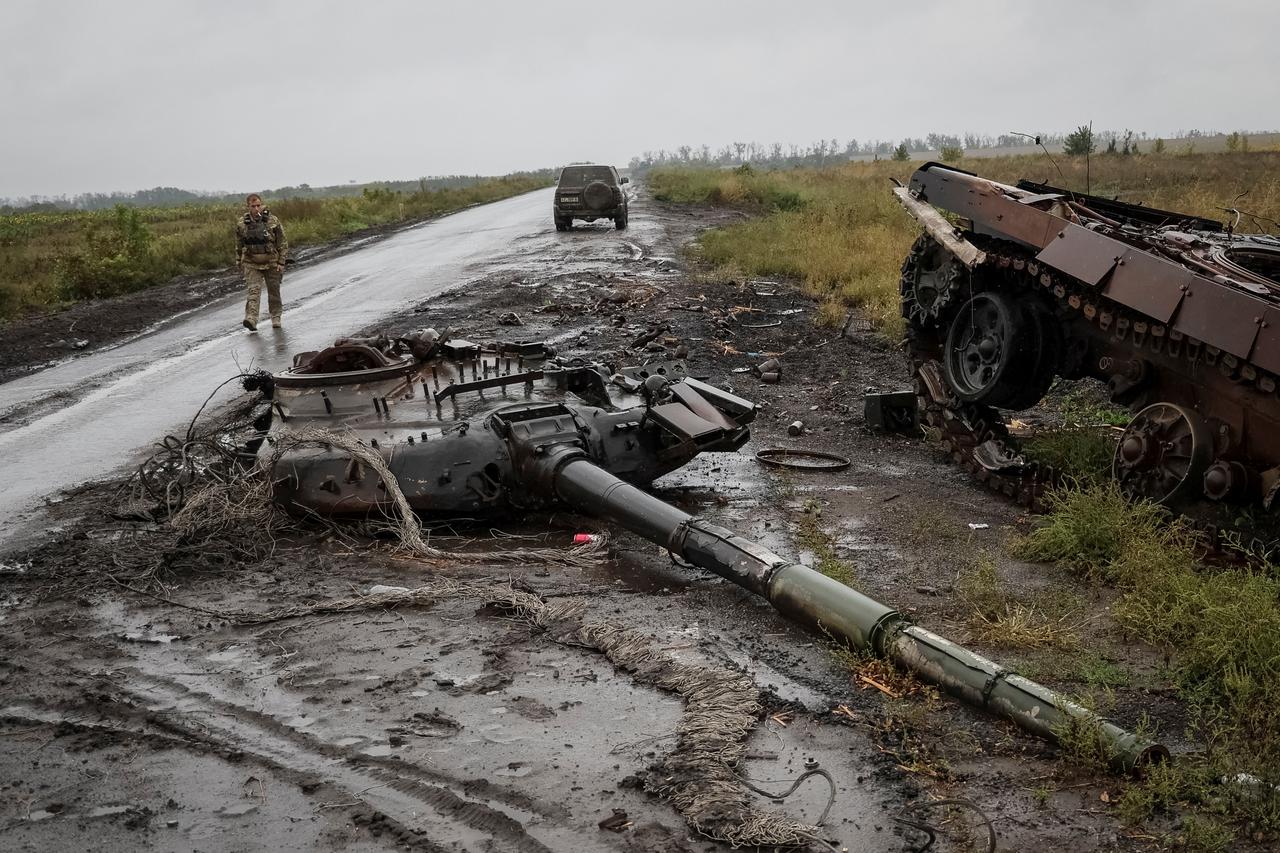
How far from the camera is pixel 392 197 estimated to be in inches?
1656

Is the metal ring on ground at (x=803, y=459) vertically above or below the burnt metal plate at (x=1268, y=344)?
below

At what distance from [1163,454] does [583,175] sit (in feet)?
75.4

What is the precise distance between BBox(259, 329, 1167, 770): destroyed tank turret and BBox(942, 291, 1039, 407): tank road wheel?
200 centimetres

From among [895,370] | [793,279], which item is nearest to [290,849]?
[895,370]

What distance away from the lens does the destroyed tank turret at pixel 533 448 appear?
5.13 m

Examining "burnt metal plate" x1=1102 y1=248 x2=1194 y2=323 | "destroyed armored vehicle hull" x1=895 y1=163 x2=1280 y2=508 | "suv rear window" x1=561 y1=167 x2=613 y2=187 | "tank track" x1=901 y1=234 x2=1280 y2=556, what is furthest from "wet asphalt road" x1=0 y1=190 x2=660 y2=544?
"burnt metal plate" x1=1102 y1=248 x2=1194 y2=323

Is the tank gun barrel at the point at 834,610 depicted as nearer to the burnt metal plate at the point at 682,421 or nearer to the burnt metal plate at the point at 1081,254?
the burnt metal plate at the point at 682,421

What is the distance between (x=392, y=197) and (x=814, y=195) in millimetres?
17533

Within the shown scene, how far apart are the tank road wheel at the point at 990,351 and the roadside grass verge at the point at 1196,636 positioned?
1107 millimetres

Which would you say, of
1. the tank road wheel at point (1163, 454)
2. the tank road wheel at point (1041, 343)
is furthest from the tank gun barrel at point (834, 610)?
the tank road wheel at point (1041, 343)

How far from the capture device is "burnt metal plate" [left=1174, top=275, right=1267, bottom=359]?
242 inches

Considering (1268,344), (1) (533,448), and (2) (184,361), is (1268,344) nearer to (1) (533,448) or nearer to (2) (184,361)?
(1) (533,448)

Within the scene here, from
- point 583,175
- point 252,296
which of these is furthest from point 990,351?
point 583,175

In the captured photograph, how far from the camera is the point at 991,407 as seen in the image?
8.97m
